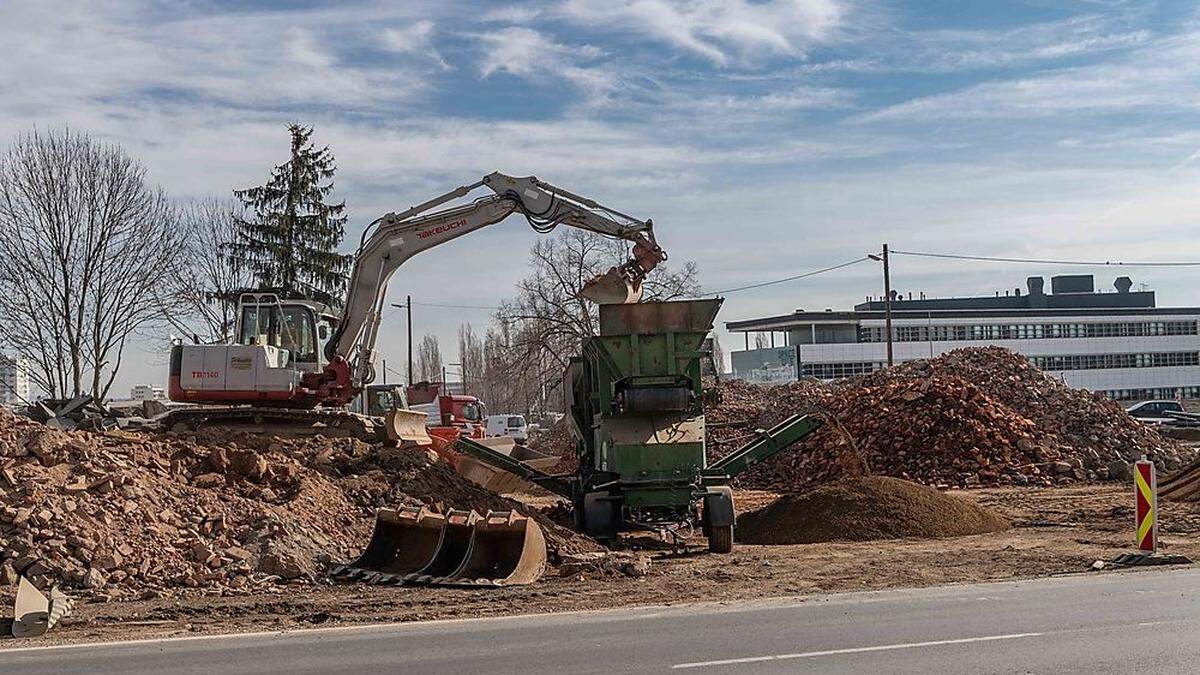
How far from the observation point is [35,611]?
10742 millimetres

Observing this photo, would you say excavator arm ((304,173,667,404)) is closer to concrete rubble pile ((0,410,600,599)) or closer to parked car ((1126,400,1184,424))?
concrete rubble pile ((0,410,600,599))

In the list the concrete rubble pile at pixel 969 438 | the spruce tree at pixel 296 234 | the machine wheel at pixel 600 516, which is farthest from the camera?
the spruce tree at pixel 296 234

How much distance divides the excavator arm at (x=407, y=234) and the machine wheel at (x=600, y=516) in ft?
15.5

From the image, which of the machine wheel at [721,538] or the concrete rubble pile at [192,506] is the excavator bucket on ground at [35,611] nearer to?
the concrete rubble pile at [192,506]

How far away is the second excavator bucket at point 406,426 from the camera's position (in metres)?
19.3

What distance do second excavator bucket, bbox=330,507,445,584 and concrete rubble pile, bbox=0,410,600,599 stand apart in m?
0.40

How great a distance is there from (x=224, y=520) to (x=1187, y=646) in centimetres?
991

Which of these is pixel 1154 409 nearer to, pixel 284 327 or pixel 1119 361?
pixel 1119 361

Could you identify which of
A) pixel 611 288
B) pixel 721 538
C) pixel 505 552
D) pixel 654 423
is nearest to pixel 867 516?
pixel 721 538

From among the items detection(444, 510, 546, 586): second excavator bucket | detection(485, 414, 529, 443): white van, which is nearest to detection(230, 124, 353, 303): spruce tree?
detection(485, 414, 529, 443): white van

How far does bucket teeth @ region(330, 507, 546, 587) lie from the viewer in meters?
13.4

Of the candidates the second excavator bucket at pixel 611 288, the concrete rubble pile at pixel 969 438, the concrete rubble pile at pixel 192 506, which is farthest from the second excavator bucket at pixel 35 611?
the concrete rubble pile at pixel 969 438

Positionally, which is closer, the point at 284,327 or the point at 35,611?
the point at 35,611

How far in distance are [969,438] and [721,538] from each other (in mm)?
13387
